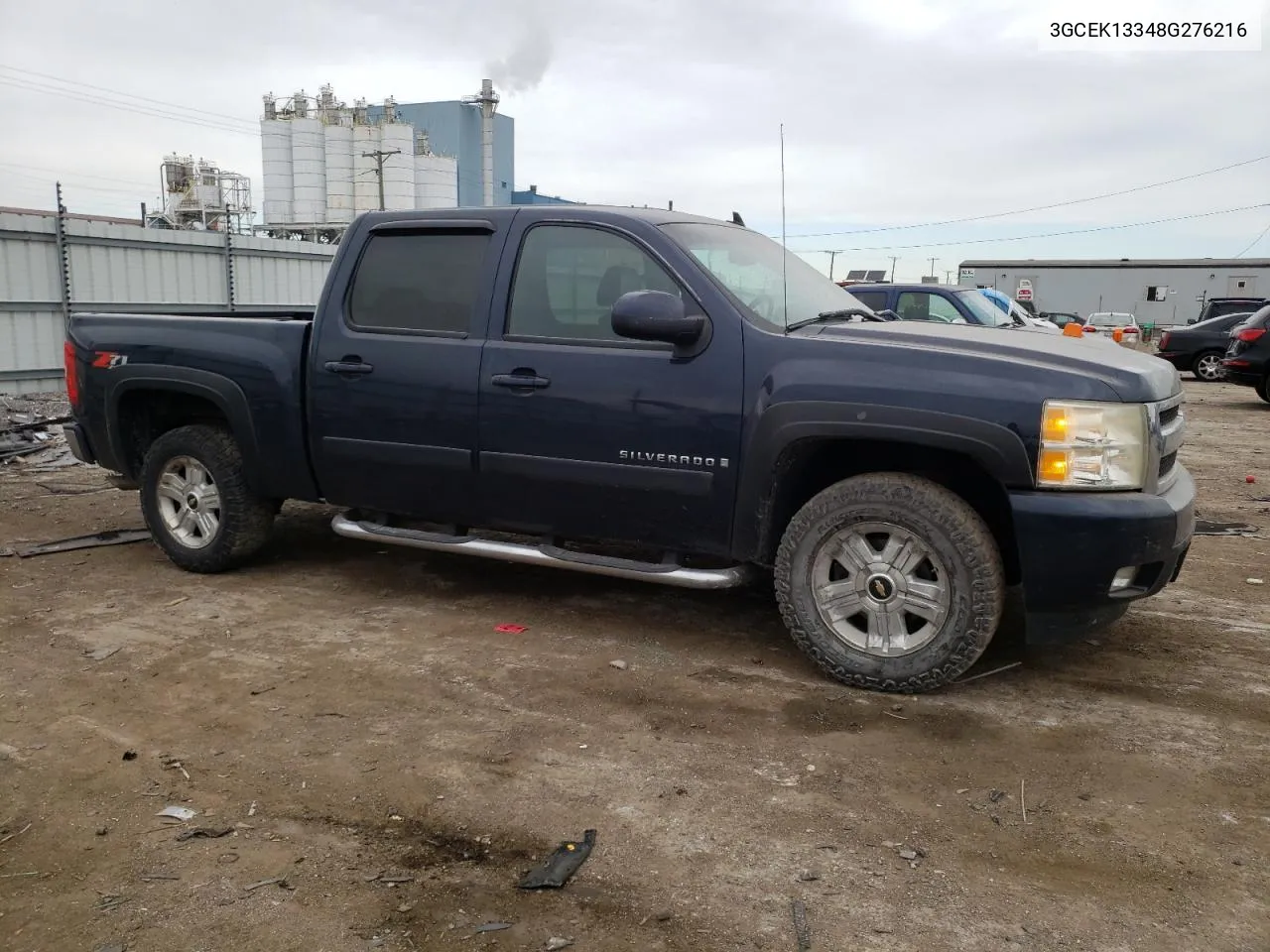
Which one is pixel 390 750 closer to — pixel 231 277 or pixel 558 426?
pixel 558 426

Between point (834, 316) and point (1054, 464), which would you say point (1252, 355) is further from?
point (1054, 464)

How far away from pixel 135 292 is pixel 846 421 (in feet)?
48.6

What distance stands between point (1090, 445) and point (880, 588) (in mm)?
942

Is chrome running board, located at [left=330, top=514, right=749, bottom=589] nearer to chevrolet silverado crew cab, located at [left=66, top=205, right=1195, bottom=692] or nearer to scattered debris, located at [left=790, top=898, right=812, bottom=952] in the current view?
chevrolet silverado crew cab, located at [left=66, top=205, right=1195, bottom=692]

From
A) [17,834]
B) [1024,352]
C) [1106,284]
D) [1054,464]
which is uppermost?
[1106,284]

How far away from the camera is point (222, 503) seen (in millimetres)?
5512

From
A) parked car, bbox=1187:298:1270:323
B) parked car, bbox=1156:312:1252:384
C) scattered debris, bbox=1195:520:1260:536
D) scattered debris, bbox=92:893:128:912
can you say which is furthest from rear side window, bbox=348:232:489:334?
parked car, bbox=1187:298:1270:323

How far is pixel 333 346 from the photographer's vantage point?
16.7ft

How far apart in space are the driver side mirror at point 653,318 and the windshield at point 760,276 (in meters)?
0.32

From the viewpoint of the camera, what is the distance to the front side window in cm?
452

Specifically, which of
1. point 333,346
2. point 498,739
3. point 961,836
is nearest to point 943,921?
point 961,836

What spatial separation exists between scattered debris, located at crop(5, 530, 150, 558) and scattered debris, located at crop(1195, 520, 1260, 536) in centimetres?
702

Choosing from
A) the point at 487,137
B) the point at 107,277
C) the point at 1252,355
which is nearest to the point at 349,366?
the point at 107,277

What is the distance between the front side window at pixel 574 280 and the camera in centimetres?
452
